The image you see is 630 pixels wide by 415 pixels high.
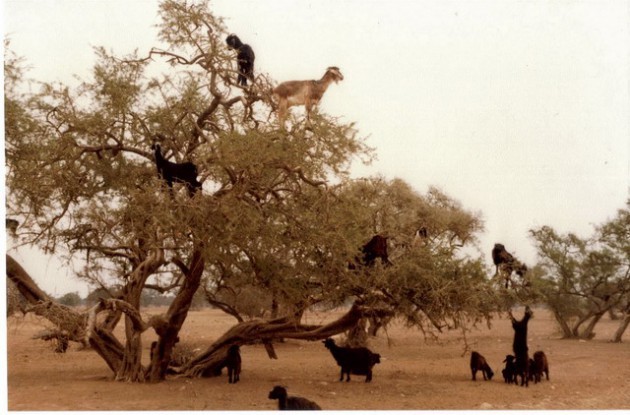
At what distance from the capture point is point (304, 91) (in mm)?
11508

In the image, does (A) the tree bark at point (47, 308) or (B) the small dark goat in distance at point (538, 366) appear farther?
(B) the small dark goat in distance at point (538, 366)

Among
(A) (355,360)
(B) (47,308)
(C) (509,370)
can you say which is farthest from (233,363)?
(C) (509,370)

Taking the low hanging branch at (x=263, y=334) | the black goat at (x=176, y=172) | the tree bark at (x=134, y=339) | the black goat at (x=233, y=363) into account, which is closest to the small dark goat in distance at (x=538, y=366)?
the low hanging branch at (x=263, y=334)

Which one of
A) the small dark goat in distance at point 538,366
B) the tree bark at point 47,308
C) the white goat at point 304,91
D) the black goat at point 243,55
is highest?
the black goat at point 243,55

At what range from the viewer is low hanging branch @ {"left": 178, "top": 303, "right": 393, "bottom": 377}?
42.9 feet

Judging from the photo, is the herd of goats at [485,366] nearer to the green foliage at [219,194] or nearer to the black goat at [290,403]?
the green foliage at [219,194]

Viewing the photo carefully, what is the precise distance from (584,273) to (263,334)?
59.5ft

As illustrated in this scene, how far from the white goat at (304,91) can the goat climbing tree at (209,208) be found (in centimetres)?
41

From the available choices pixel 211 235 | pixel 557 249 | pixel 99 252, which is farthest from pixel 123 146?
pixel 557 249

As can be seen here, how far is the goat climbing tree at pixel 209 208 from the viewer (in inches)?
420

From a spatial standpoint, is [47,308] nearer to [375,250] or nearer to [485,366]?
[375,250]

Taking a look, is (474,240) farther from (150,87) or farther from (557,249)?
(150,87)

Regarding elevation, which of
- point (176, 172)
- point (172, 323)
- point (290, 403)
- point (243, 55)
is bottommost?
point (290, 403)

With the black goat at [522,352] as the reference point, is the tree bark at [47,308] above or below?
above
